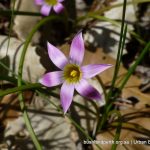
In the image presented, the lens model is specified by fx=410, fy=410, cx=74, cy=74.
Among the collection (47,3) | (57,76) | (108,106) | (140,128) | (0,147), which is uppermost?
(47,3)

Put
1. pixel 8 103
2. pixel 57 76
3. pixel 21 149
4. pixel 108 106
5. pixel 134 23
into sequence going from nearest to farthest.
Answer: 1. pixel 57 76
2. pixel 108 106
3. pixel 21 149
4. pixel 8 103
5. pixel 134 23

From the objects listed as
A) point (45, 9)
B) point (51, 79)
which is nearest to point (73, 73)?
point (51, 79)

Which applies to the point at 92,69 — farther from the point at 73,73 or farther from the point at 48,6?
the point at 48,6

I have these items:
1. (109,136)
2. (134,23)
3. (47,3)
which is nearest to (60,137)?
(109,136)

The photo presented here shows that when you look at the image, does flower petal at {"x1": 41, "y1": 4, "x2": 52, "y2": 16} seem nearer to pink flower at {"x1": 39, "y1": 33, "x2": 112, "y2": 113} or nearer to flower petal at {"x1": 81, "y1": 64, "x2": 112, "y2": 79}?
pink flower at {"x1": 39, "y1": 33, "x2": 112, "y2": 113}

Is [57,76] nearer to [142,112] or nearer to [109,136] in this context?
[109,136]

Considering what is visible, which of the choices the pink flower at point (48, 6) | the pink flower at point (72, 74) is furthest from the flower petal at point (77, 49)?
the pink flower at point (48, 6)

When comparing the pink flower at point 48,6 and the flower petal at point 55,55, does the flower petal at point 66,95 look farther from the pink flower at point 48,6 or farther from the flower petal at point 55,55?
the pink flower at point 48,6
